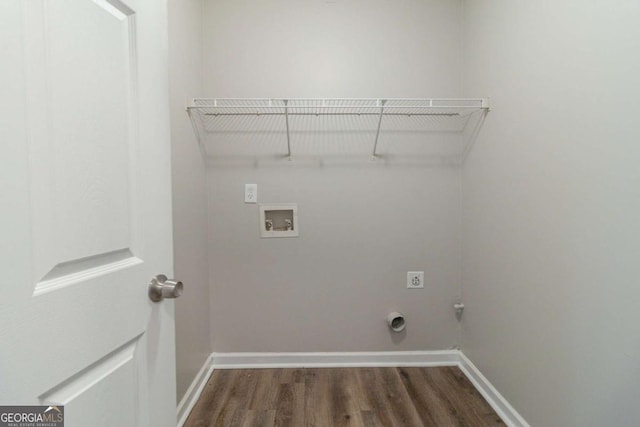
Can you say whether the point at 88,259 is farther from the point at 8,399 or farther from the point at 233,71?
the point at 233,71

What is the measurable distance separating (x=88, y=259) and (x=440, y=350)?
205 centimetres

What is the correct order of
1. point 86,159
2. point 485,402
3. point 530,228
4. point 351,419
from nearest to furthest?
point 86,159
point 530,228
point 351,419
point 485,402

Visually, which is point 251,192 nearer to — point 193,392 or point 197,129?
point 197,129

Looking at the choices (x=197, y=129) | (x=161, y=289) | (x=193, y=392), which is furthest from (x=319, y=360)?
(x=197, y=129)

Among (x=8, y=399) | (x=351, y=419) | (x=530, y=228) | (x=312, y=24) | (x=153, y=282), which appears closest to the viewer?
(x=8, y=399)

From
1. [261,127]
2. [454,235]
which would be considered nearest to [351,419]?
[454,235]

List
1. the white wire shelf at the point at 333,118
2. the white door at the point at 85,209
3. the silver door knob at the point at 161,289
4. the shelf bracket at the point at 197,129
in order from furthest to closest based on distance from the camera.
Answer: the white wire shelf at the point at 333,118 → the shelf bracket at the point at 197,129 → the silver door knob at the point at 161,289 → the white door at the point at 85,209

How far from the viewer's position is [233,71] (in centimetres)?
179

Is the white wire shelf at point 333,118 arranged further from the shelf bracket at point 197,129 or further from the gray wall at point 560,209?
the gray wall at point 560,209

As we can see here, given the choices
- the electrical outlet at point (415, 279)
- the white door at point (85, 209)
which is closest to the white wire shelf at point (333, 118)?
the electrical outlet at point (415, 279)

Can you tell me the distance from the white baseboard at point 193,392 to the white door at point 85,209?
790 millimetres

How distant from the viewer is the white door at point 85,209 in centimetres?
44

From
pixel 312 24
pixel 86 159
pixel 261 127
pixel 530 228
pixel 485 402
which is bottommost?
pixel 485 402

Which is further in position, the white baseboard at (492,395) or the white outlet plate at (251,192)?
the white outlet plate at (251,192)
